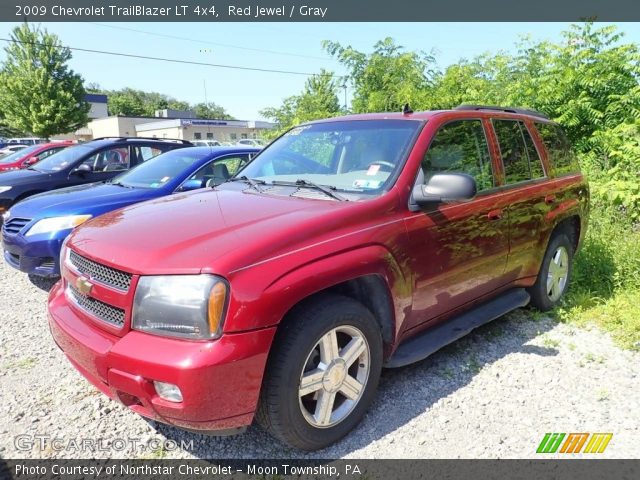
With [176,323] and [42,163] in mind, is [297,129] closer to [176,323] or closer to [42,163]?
[176,323]

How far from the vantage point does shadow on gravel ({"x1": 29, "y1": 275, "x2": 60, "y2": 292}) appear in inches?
201

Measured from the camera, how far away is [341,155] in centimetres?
335

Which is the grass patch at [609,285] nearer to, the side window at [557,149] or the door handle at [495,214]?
the side window at [557,149]

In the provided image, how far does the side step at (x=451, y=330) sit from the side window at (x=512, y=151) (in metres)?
0.96

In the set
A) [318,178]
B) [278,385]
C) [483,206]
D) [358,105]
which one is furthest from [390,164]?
[358,105]

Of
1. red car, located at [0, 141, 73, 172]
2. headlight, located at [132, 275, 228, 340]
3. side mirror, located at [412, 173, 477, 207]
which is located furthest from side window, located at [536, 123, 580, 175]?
red car, located at [0, 141, 73, 172]

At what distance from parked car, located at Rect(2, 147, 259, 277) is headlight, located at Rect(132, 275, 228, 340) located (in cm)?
195

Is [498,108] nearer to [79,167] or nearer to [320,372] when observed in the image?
[320,372]

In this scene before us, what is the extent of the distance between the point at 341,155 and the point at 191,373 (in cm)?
196

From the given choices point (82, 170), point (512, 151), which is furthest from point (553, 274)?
point (82, 170)

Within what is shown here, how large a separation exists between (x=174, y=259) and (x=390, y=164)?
1.51 m

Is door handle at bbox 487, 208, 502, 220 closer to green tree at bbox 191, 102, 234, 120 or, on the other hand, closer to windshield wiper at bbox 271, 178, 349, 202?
windshield wiper at bbox 271, 178, 349, 202

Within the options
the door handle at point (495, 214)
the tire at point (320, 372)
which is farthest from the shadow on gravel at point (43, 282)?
the door handle at point (495, 214)

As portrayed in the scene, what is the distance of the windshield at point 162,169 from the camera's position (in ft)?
18.3
